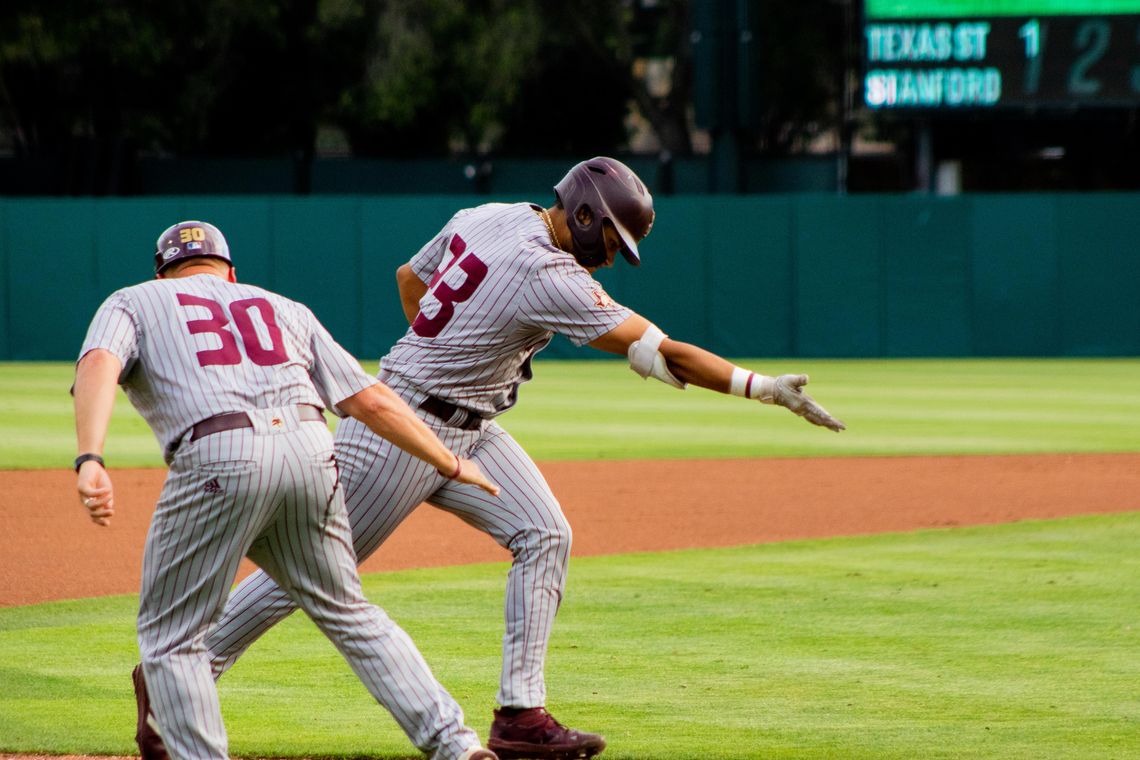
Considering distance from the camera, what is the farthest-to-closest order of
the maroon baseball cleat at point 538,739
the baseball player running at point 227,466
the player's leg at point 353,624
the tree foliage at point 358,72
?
the tree foliage at point 358,72 < the maroon baseball cleat at point 538,739 < the player's leg at point 353,624 < the baseball player running at point 227,466

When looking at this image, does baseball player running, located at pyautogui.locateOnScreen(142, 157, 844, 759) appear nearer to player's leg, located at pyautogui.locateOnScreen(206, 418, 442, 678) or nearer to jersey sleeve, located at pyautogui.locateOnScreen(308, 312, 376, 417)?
player's leg, located at pyautogui.locateOnScreen(206, 418, 442, 678)

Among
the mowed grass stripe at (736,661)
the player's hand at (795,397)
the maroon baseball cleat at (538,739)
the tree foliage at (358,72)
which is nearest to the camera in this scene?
the player's hand at (795,397)

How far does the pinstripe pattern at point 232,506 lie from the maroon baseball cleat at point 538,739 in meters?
0.58

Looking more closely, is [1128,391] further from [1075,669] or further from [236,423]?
[236,423]

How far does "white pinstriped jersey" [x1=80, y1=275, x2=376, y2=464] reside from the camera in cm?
389

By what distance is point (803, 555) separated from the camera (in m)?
8.84

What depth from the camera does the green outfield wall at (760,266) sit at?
24.6 m

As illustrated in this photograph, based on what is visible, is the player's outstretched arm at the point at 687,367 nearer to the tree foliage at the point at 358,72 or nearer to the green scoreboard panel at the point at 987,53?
the green scoreboard panel at the point at 987,53

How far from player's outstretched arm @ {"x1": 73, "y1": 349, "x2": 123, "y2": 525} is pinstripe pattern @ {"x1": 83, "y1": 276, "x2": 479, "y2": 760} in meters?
0.06

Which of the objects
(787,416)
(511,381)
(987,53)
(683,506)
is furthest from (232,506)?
(987,53)

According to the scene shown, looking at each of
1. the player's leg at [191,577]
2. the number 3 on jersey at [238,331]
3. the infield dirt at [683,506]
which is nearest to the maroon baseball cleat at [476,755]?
the player's leg at [191,577]

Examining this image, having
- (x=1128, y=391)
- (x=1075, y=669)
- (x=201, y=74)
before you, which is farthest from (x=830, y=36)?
(x=1075, y=669)

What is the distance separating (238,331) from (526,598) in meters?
1.28

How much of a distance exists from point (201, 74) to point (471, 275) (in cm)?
3058
